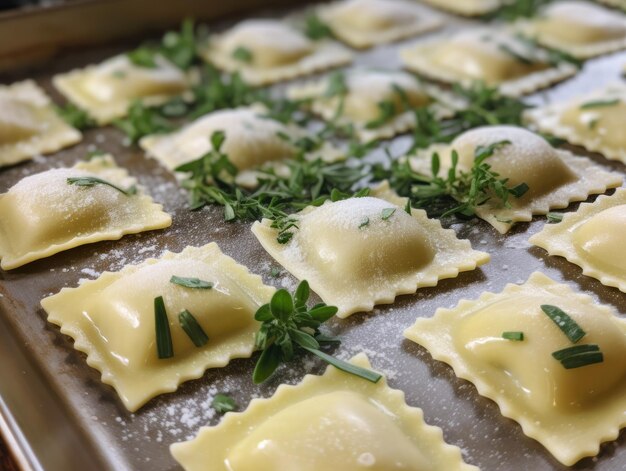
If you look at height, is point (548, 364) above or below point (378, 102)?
above

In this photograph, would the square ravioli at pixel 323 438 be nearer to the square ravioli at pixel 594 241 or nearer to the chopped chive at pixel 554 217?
the square ravioli at pixel 594 241

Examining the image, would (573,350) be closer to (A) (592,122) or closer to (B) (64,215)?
(A) (592,122)

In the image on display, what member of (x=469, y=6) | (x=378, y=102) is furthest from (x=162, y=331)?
(x=469, y=6)

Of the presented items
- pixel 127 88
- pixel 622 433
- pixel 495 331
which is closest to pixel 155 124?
pixel 127 88

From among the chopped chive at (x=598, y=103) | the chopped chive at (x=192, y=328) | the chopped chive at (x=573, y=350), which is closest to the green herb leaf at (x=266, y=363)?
the chopped chive at (x=192, y=328)

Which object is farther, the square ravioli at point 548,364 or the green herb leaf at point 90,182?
the green herb leaf at point 90,182

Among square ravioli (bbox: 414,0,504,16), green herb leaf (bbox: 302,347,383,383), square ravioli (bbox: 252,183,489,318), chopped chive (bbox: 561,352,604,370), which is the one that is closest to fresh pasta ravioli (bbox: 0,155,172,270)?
square ravioli (bbox: 252,183,489,318)

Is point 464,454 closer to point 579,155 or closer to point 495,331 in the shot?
point 495,331
